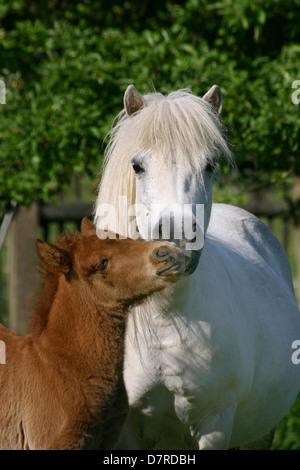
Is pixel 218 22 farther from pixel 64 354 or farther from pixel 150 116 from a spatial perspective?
pixel 64 354

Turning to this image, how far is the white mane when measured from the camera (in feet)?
10.2

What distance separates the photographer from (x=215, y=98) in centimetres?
346

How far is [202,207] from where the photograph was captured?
304 cm

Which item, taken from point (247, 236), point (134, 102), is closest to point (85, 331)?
point (134, 102)

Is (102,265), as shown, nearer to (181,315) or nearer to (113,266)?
(113,266)

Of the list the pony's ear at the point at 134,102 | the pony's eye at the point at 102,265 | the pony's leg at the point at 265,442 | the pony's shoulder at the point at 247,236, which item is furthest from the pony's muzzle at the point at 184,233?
the pony's leg at the point at 265,442

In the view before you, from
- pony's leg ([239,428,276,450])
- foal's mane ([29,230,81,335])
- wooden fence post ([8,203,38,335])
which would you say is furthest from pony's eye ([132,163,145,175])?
wooden fence post ([8,203,38,335])

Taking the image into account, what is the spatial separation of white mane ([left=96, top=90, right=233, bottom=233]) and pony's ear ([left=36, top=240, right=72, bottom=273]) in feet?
1.32

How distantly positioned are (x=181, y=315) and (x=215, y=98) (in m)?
1.05

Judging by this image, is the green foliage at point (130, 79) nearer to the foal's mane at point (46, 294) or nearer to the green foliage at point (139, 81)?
the green foliage at point (139, 81)

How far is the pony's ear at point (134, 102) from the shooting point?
10.8 ft

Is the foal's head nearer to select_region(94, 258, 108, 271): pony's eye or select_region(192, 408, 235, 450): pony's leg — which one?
select_region(94, 258, 108, 271): pony's eye

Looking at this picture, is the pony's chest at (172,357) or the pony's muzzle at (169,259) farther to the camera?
the pony's chest at (172,357)

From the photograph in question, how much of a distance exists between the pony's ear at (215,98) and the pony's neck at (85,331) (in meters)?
1.09
